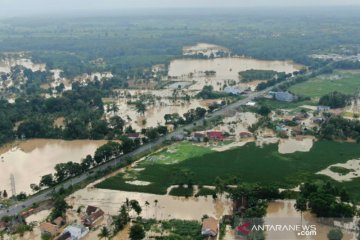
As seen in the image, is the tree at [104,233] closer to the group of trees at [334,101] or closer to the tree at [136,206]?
the tree at [136,206]

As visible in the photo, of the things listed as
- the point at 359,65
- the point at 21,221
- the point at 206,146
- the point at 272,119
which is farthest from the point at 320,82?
the point at 21,221

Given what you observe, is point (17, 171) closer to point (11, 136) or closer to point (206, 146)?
point (11, 136)

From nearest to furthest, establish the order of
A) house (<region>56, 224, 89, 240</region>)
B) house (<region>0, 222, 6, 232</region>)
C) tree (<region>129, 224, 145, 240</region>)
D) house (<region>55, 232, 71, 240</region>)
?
tree (<region>129, 224, 145, 240</region>) < house (<region>55, 232, 71, 240</region>) < house (<region>56, 224, 89, 240</region>) < house (<region>0, 222, 6, 232</region>)

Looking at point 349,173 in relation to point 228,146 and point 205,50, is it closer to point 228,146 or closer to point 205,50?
point 228,146

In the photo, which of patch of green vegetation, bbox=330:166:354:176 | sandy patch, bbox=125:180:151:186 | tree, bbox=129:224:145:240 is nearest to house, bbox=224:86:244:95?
patch of green vegetation, bbox=330:166:354:176

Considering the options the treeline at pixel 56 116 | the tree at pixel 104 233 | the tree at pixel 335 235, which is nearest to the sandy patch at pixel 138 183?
the tree at pixel 104 233

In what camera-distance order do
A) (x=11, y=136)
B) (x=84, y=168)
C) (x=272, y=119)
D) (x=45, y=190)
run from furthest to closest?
(x=272, y=119)
(x=11, y=136)
(x=84, y=168)
(x=45, y=190)

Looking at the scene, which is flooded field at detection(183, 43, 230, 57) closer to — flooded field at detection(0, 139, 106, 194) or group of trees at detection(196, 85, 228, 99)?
group of trees at detection(196, 85, 228, 99)

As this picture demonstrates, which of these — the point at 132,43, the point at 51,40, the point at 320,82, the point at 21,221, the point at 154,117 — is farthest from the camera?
the point at 51,40
